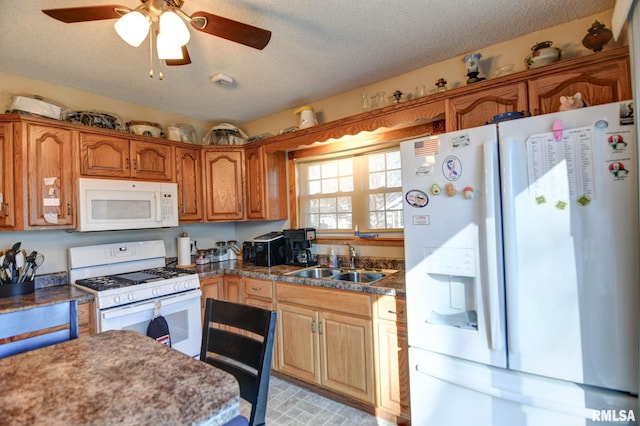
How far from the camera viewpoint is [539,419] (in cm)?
129

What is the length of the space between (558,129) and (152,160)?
2889mm

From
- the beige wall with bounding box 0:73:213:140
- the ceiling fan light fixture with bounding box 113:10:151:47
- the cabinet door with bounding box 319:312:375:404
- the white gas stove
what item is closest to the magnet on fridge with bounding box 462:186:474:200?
the cabinet door with bounding box 319:312:375:404

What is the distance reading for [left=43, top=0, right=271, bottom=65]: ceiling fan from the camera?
1.30 metres

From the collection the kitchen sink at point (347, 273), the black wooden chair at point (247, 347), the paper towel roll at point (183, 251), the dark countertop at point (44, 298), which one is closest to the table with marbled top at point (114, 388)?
the black wooden chair at point (247, 347)

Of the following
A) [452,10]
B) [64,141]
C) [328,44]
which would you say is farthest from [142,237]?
[452,10]

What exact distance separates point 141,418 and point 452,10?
2197mm

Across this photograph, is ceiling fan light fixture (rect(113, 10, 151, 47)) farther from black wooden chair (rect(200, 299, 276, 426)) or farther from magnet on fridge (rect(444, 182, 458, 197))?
magnet on fridge (rect(444, 182, 458, 197))

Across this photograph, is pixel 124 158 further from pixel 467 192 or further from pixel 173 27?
pixel 467 192

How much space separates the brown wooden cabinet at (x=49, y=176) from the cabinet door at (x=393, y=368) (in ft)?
7.83

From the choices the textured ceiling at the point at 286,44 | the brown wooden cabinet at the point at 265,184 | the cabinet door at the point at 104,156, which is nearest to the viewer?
the textured ceiling at the point at 286,44

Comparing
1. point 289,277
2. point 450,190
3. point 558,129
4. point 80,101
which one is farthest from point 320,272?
point 80,101

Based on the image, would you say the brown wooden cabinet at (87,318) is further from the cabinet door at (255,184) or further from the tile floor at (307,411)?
the cabinet door at (255,184)

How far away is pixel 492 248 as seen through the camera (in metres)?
1.36

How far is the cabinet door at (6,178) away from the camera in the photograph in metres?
2.07
